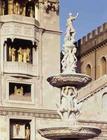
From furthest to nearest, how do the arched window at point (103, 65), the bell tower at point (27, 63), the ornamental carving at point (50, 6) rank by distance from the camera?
the arched window at point (103, 65), the ornamental carving at point (50, 6), the bell tower at point (27, 63)

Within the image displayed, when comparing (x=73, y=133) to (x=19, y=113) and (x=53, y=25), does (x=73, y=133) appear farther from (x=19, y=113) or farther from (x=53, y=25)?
(x=53, y=25)

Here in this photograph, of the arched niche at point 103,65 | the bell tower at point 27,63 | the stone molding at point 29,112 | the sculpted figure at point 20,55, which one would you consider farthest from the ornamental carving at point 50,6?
the arched niche at point 103,65

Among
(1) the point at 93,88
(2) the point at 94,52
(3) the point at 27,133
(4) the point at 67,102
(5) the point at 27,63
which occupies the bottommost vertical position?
(3) the point at 27,133

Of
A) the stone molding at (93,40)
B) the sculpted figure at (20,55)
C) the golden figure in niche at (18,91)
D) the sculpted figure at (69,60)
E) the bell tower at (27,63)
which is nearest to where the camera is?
the sculpted figure at (69,60)

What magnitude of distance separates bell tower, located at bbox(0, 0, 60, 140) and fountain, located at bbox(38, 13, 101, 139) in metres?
16.1

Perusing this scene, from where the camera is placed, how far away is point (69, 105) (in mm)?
30094

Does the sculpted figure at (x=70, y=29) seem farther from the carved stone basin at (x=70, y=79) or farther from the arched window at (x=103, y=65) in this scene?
the arched window at (x=103, y=65)

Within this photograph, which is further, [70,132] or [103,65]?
[103,65]

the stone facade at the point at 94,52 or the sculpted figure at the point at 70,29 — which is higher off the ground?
the stone facade at the point at 94,52

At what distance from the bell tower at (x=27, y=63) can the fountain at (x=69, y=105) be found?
1610 centimetres

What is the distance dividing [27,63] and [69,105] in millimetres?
18116

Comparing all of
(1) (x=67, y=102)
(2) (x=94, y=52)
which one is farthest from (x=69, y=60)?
(2) (x=94, y=52)

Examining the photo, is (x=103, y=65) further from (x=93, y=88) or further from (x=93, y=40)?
(x=93, y=88)

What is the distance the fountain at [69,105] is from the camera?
29.0 m
